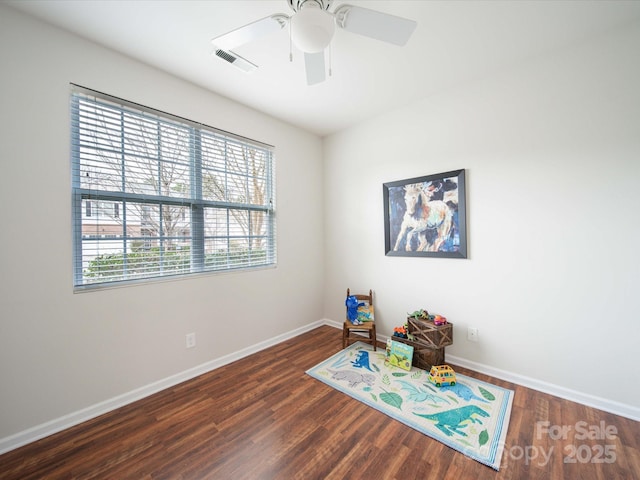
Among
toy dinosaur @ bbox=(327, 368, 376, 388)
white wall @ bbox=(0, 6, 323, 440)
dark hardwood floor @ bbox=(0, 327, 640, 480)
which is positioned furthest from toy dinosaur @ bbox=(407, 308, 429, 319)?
white wall @ bbox=(0, 6, 323, 440)

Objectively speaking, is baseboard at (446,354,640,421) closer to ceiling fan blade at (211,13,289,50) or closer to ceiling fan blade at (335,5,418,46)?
ceiling fan blade at (335,5,418,46)

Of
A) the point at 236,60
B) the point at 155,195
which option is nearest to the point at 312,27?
the point at 236,60

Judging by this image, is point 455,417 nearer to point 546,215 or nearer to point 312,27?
point 546,215

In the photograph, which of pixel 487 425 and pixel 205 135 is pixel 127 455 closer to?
pixel 487 425

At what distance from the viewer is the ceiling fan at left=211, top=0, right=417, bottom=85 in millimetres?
1304

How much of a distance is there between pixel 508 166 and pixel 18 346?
3.79m

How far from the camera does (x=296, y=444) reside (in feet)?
5.24

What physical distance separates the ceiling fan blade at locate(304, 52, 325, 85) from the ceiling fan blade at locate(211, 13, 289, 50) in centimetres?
23

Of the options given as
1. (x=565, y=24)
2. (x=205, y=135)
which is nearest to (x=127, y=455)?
(x=205, y=135)

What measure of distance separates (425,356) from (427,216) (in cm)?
136

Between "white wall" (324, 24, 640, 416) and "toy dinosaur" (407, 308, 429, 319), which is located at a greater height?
"white wall" (324, 24, 640, 416)

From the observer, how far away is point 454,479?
1347mm

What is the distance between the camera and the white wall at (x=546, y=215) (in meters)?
1.81

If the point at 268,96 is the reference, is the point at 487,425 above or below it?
below
